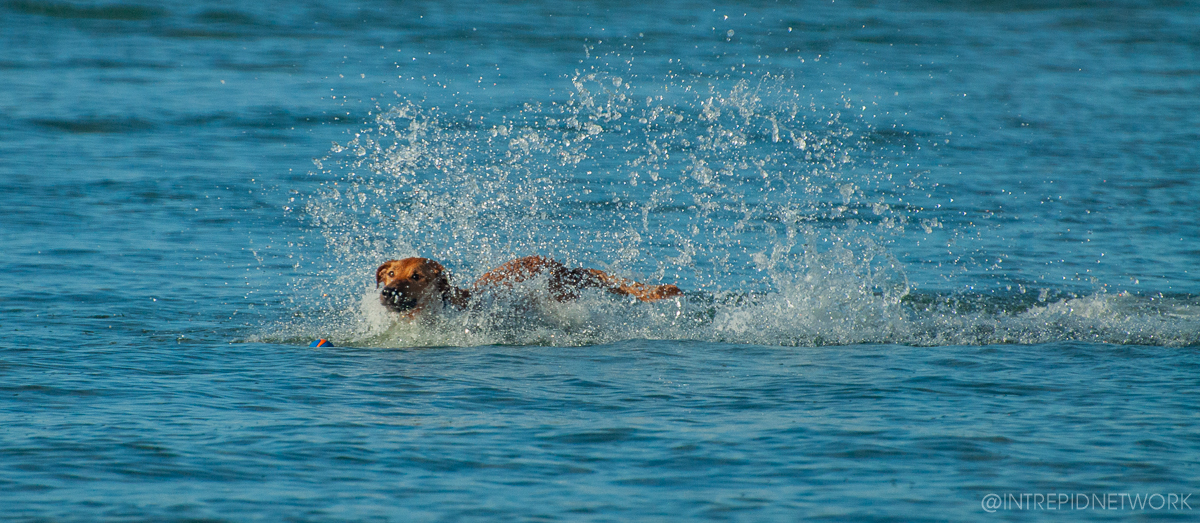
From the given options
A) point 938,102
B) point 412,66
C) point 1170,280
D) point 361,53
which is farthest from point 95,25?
point 1170,280

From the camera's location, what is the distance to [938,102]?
19.2 metres

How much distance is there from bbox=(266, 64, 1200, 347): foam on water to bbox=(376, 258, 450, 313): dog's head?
15 cm

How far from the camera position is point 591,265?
396 inches

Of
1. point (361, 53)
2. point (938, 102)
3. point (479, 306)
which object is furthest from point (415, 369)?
point (361, 53)

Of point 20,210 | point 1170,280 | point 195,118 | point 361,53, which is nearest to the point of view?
point 1170,280

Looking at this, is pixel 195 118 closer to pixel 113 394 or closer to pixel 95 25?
pixel 95 25

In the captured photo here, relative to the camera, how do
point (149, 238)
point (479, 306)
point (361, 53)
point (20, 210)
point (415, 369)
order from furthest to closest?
point (361, 53)
point (20, 210)
point (149, 238)
point (479, 306)
point (415, 369)

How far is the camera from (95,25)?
77.7 feet

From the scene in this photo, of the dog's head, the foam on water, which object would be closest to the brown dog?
the dog's head

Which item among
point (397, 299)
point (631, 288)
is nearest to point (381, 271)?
point (397, 299)

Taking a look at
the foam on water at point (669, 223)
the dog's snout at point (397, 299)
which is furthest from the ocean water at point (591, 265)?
the dog's snout at point (397, 299)

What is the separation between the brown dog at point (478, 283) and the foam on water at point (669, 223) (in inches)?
Result: 4.7

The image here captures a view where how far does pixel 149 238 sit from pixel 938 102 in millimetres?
12473

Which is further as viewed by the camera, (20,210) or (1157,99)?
(1157,99)
